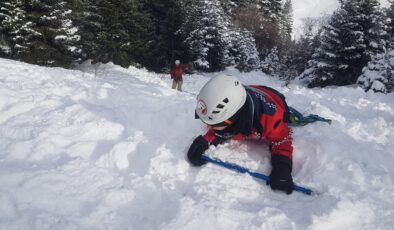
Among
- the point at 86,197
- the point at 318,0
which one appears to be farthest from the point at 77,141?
the point at 318,0

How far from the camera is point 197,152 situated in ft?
13.2

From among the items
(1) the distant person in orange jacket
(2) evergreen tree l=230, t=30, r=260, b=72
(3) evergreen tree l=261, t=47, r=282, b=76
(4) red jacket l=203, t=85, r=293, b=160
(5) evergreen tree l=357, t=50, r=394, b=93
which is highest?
(4) red jacket l=203, t=85, r=293, b=160

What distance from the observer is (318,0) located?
475 feet

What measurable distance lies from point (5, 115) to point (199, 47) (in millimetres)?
24160

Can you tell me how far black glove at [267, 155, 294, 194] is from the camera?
11.5 ft

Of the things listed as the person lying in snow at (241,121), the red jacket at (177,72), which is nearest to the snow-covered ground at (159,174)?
the person lying in snow at (241,121)

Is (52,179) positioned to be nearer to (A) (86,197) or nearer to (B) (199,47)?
(A) (86,197)

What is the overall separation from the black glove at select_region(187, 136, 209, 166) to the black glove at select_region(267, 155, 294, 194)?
81 cm

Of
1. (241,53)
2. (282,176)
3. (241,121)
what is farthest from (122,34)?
(282,176)

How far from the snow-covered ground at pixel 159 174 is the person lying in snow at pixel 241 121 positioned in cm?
18

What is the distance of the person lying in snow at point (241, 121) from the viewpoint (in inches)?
148

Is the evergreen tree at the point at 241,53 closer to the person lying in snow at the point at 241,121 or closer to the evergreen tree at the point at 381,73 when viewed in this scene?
the evergreen tree at the point at 381,73

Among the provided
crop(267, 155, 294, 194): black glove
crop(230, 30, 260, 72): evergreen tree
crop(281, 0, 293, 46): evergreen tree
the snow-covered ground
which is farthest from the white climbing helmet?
crop(281, 0, 293, 46): evergreen tree

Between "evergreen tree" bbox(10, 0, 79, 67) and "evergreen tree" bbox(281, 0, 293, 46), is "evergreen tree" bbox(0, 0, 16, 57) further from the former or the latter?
"evergreen tree" bbox(281, 0, 293, 46)
